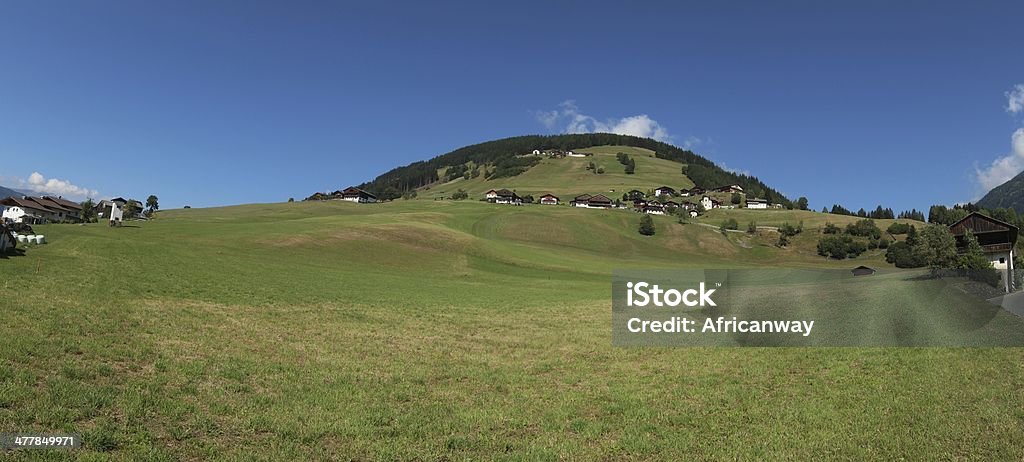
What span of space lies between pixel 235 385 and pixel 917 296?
26404 mm

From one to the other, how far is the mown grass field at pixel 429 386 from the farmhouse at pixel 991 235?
3469cm

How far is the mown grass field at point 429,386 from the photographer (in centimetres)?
1095

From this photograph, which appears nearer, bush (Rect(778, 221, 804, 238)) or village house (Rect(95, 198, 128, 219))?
village house (Rect(95, 198, 128, 219))

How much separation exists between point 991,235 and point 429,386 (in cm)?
5212

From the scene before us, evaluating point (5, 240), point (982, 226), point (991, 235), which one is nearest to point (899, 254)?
point (982, 226)

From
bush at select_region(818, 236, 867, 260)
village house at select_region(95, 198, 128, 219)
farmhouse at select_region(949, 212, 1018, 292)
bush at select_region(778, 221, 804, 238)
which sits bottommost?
bush at select_region(818, 236, 867, 260)

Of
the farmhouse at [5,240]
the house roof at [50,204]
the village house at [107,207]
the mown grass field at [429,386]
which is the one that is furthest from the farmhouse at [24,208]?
the mown grass field at [429,386]

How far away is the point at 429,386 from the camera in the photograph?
53.9 ft

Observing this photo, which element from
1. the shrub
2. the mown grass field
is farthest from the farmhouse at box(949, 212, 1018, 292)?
the shrub

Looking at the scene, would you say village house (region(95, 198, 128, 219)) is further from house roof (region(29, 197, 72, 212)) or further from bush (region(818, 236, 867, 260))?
bush (region(818, 236, 867, 260))

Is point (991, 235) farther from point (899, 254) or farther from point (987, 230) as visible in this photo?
point (899, 254)

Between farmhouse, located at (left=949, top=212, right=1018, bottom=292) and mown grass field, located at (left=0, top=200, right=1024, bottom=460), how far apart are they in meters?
34.7

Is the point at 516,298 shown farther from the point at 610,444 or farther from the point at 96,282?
the point at 610,444

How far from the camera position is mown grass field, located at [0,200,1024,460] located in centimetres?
1095
